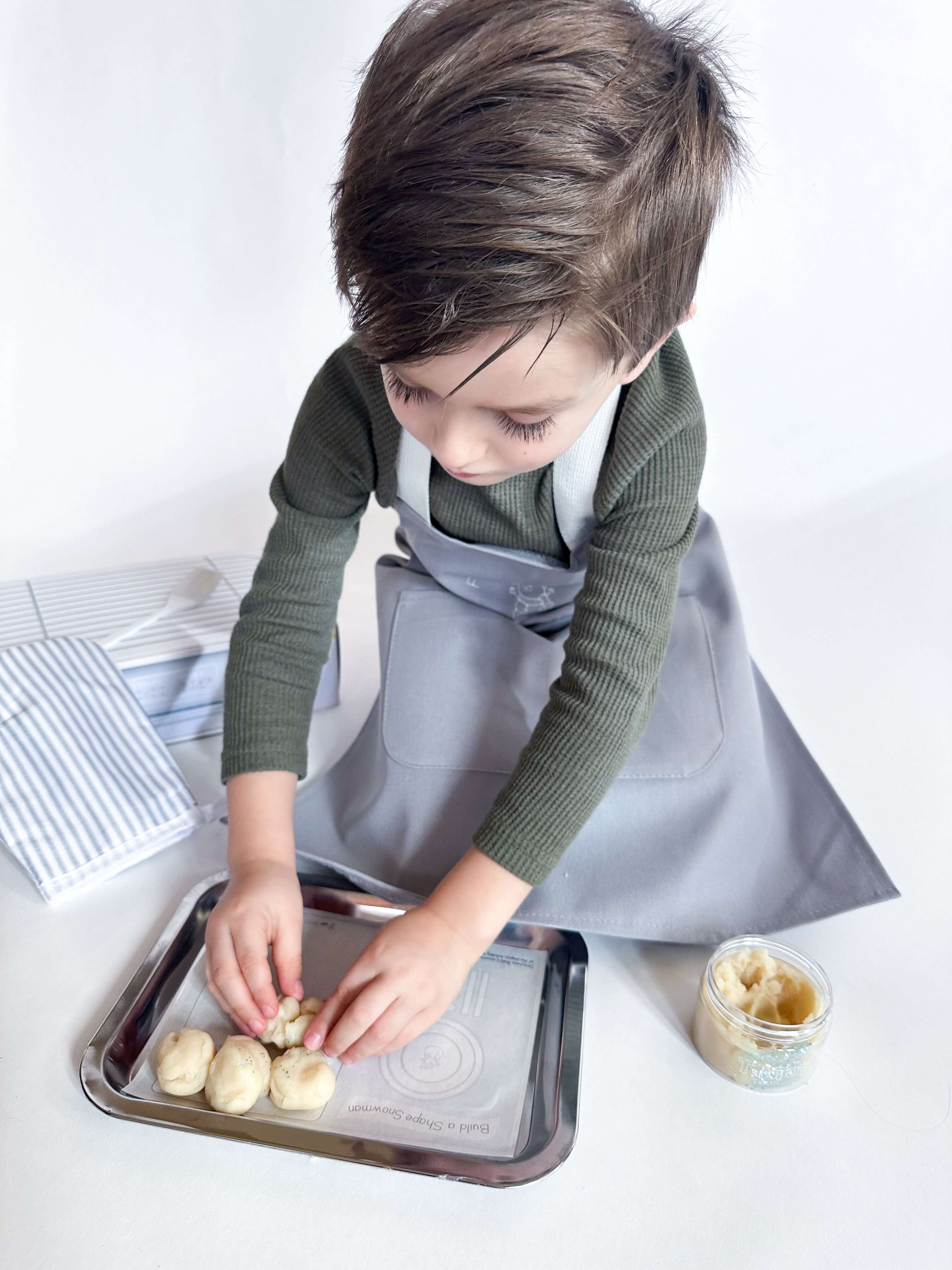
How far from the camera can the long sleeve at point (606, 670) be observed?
28.0 inches

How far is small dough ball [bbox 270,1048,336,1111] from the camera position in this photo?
25.0 inches

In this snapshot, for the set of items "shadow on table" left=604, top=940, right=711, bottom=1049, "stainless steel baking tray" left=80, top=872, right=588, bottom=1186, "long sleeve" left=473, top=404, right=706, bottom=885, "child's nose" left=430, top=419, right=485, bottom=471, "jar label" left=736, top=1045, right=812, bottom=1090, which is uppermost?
"child's nose" left=430, top=419, right=485, bottom=471

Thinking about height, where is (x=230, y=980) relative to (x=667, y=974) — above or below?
above

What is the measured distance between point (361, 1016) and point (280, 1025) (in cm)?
6

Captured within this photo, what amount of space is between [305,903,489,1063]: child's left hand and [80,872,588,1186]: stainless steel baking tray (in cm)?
5

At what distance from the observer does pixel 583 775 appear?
Answer: 0.72 meters

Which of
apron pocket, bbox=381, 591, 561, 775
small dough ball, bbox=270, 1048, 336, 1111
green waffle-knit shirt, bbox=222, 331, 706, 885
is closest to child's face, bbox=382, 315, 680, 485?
green waffle-knit shirt, bbox=222, 331, 706, 885

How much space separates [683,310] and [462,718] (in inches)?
14.1

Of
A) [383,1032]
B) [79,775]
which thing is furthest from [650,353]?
[79,775]

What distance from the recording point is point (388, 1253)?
1.95ft

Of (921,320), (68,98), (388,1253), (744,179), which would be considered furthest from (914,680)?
(68,98)

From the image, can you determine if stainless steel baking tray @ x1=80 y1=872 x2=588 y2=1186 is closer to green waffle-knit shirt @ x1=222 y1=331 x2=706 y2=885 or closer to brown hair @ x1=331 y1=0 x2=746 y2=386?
green waffle-knit shirt @ x1=222 y1=331 x2=706 y2=885

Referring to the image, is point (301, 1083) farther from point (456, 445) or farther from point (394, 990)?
point (456, 445)

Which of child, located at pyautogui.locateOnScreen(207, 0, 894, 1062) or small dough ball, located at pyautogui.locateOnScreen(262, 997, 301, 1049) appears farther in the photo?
small dough ball, located at pyautogui.locateOnScreen(262, 997, 301, 1049)
